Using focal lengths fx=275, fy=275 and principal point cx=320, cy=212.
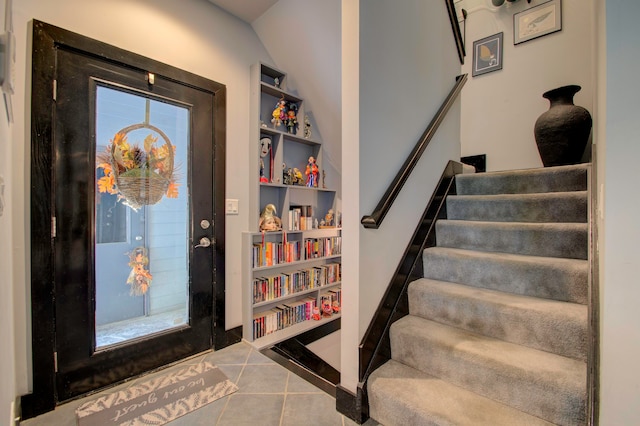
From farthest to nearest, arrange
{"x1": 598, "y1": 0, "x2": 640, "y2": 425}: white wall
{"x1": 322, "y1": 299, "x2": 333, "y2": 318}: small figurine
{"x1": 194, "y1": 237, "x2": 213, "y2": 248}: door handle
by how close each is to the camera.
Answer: {"x1": 322, "y1": 299, "x2": 333, "y2": 318}: small figurine
{"x1": 194, "y1": 237, "x2": 213, "y2": 248}: door handle
{"x1": 598, "y1": 0, "x2": 640, "y2": 425}: white wall

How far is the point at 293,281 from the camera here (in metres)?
2.78

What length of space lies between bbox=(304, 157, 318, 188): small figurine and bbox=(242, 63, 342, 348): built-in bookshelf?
0.5 inches

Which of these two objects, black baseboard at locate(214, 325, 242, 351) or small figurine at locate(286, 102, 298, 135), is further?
small figurine at locate(286, 102, 298, 135)

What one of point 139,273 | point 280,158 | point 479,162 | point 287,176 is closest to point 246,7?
point 280,158

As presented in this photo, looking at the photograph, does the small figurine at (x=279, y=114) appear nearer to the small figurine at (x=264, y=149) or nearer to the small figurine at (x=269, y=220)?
the small figurine at (x=264, y=149)

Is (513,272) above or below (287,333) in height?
above

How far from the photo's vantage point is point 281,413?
1.47m

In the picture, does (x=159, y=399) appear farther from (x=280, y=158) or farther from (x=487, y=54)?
(x=487, y=54)

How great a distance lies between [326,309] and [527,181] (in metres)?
2.20

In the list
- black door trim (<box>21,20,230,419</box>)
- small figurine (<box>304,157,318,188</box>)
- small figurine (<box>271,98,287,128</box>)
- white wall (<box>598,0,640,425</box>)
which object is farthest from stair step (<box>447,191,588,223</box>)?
black door trim (<box>21,20,230,419</box>)

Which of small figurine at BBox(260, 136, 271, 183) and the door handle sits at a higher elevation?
small figurine at BBox(260, 136, 271, 183)

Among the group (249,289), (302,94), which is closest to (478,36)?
(302,94)

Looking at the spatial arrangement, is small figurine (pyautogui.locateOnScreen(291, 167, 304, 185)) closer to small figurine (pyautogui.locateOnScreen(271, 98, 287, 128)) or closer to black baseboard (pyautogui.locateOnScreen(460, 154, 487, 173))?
small figurine (pyautogui.locateOnScreen(271, 98, 287, 128))

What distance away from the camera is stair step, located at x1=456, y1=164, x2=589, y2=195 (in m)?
1.91
